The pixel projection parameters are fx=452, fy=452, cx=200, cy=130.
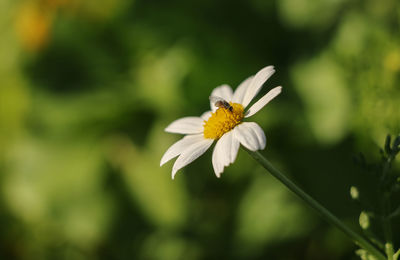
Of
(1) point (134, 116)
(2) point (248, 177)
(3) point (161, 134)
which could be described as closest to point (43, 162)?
(1) point (134, 116)

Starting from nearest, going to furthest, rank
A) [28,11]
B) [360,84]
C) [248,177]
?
[360,84], [248,177], [28,11]

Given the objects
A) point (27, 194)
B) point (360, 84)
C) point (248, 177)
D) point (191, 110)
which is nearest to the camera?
point (360, 84)

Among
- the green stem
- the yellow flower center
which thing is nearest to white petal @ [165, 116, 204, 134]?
the yellow flower center

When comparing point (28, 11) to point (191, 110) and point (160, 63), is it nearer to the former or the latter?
point (160, 63)

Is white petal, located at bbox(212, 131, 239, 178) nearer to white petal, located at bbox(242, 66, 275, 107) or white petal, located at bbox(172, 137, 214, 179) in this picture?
white petal, located at bbox(172, 137, 214, 179)

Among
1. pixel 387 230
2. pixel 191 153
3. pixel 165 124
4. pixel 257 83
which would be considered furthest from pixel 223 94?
pixel 165 124

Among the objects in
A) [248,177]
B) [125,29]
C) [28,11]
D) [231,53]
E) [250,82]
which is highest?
[28,11]
